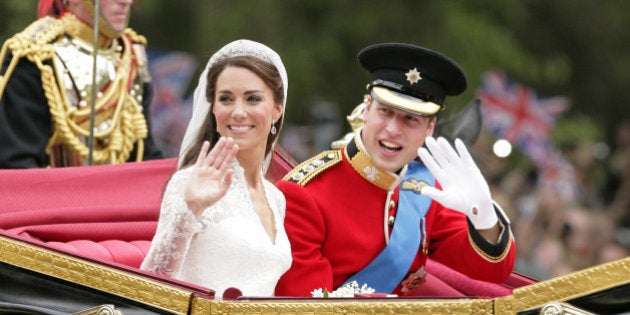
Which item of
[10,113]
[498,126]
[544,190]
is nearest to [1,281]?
[10,113]

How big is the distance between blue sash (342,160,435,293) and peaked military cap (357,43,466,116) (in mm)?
282

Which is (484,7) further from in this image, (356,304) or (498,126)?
(356,304)

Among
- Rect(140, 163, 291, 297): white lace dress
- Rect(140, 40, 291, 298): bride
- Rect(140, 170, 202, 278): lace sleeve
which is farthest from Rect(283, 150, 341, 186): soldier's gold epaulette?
Rect(140, 170, 202, 278): lace sleeve

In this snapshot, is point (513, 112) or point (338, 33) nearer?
point (513, 112)

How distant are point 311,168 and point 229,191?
0.48m

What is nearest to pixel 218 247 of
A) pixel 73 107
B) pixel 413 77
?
pixel 413 77

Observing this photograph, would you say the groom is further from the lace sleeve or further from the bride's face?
the lace sleeve

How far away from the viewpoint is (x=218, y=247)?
4930 mm

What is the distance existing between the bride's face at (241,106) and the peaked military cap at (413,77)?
0.43m

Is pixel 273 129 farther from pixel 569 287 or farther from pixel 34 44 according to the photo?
pixel 34 44

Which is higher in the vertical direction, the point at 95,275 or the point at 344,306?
the point at 95,275

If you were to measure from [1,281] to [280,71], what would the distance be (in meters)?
1.02

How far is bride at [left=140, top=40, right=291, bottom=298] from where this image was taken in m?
4.85

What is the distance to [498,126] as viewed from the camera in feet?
37.4
